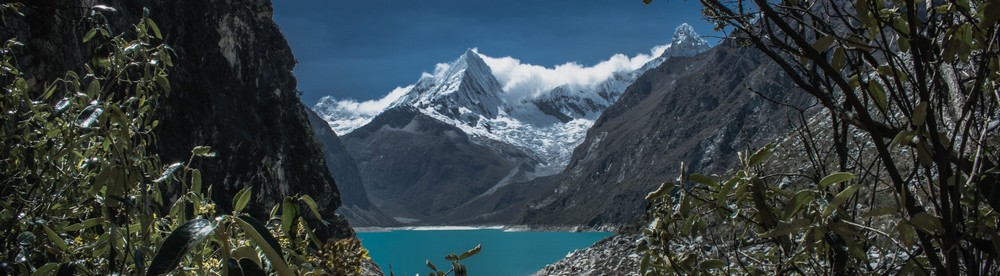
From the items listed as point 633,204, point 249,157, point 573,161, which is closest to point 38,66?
point 249,157

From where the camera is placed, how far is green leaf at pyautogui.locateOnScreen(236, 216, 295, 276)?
73cm

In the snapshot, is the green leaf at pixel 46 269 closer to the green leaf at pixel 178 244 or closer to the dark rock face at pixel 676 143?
the green leaf at pixel 178 244

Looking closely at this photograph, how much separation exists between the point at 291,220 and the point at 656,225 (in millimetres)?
1076

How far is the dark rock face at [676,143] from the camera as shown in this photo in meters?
114

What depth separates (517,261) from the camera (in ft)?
203

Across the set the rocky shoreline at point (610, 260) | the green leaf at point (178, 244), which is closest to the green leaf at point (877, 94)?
the green leaf at point (178, 244)

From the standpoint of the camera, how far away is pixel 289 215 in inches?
38.4

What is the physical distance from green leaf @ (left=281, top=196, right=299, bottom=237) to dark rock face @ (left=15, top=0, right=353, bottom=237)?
79.6ft

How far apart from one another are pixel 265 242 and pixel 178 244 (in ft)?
0.28

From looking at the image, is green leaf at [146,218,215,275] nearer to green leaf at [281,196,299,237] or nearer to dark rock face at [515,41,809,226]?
green leaf at [281,196,299,237]

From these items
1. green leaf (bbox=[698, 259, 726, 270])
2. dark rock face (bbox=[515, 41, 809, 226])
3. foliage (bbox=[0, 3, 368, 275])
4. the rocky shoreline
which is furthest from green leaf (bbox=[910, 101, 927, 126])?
dark rock face (bbox=[515, 41, 809, 226])

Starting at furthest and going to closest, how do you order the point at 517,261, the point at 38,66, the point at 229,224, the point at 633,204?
the point at 633,204, the point at 517,261, the point at 38,66, the point at 229,224

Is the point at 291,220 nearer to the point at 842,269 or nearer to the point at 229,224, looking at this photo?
the point at 229,224

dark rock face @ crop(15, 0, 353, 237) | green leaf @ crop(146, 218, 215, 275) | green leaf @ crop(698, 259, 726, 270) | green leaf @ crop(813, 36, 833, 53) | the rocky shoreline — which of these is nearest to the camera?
green leaf @ crop(146, 218, 215, 275)
